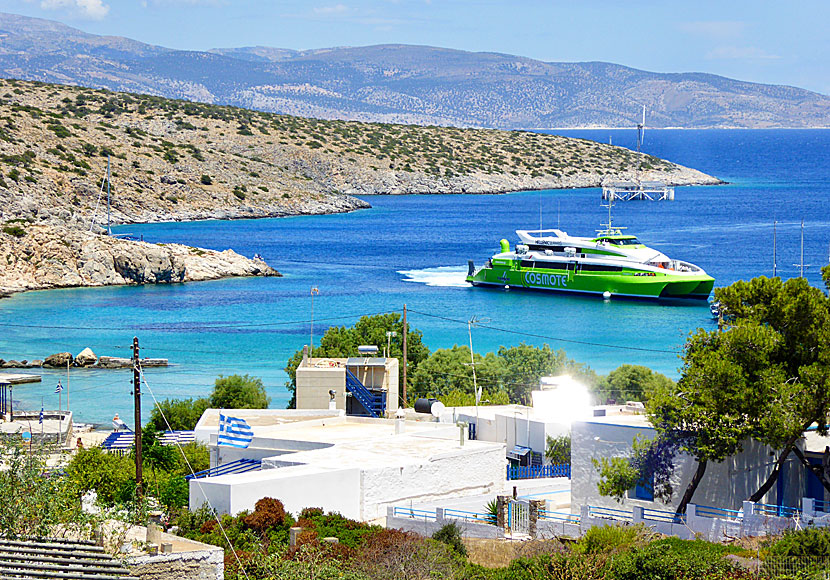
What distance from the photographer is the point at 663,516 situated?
67.3 ft

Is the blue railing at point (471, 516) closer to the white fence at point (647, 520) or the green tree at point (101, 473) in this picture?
the white fence at point (647, 520)

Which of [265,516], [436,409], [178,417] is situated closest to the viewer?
[265,516]

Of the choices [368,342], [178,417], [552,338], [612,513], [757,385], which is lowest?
[552,338]

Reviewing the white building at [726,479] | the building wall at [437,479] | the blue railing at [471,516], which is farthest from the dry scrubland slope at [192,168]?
the white building at [726,479]

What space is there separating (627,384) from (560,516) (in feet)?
60.1

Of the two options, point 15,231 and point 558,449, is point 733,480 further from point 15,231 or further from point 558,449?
point 15,231

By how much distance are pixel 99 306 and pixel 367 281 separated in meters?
19.1

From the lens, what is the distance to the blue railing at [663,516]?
19775 millimetres

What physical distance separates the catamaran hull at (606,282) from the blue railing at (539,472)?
4682 cm

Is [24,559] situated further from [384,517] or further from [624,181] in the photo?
[624,181]

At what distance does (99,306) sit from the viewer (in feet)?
226

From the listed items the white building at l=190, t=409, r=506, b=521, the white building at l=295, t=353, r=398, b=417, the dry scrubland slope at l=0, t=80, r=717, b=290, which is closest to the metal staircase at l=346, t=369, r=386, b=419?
the white building at l=295, t=353, r=398, b=417

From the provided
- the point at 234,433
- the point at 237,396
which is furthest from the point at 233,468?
the point at 237,396

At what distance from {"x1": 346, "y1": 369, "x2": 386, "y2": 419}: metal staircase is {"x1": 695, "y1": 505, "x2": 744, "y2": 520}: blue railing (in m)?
14.0
